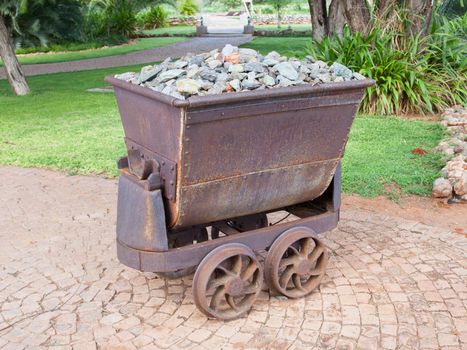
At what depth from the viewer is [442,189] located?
215 inches

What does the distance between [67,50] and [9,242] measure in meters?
16.8

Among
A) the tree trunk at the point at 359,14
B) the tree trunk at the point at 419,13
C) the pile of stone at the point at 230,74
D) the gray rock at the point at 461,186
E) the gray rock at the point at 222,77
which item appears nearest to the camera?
the pile of stone at the point at 230,74

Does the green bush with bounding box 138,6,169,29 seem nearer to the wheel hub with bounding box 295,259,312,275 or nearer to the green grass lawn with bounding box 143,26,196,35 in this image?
the green grass lawn with bounding box 143,26,196,35

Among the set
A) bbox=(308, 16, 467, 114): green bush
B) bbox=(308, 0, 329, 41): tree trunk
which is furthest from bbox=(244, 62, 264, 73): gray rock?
bbox=(308, 0, 329, 41): tree trunk

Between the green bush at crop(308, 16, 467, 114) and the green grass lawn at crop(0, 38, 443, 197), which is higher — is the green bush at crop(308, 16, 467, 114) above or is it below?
above

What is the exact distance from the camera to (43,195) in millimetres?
5703

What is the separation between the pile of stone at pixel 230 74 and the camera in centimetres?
311

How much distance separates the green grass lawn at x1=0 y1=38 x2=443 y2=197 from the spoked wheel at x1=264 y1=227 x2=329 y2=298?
6.78 ft

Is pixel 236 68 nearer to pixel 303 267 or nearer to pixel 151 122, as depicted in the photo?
pixel 151 122

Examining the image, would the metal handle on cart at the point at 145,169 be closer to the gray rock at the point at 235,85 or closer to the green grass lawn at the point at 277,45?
the gray rock at the point at 235,85

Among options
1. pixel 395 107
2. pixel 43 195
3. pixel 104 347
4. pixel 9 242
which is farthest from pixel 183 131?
pixel 395 107

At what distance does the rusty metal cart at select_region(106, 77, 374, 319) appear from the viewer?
3094 mm

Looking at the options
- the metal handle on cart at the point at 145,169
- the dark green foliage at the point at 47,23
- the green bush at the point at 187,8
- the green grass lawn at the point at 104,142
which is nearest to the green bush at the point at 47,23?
the dark green foliage at the point at 47,23

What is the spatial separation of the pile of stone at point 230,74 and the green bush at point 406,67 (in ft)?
17.2
